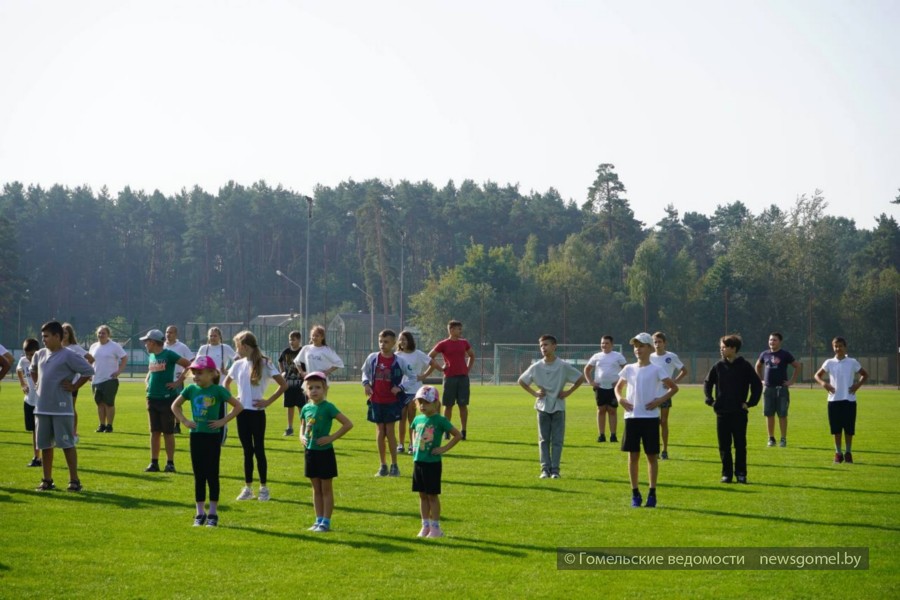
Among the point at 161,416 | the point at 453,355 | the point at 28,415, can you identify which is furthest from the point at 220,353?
the point at 161,416

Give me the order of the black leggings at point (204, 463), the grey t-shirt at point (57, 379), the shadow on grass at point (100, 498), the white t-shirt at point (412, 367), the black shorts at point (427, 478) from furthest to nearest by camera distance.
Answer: the white t-shirt at point (412, 367), the grey t-shirt at point (57, 379), the shadow on grass at point (100, 498), the black leggings at point (204, 463), the black shorts at point (427, 478)

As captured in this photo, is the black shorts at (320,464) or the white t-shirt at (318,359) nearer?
the black shorts at (320,464)

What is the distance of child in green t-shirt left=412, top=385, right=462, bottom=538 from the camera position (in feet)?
36.0

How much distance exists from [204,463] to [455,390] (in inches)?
363

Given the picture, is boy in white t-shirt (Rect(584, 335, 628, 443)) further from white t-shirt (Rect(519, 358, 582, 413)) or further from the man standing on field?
white t-shirt (Rect(519, 358, 582, 413))

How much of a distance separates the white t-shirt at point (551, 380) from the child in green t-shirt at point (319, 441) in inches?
208

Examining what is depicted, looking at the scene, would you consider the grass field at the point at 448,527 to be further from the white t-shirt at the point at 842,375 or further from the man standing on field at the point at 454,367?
the white t-shirt at the point at 842,375

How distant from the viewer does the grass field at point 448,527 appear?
913cm

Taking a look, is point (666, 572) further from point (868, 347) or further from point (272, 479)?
point (868, 347)

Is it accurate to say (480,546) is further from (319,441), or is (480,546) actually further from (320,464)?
(319,441)

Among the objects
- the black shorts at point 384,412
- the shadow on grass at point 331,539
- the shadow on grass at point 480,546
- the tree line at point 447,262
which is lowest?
the shadow on grass at point 480,546

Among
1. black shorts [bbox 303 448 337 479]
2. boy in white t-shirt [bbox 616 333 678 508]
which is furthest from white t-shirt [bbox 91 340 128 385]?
boy in white t-shirt [bbox 616 333 678 508]

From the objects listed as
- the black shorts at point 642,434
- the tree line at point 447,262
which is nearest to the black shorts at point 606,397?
the black shorts at point 642,434

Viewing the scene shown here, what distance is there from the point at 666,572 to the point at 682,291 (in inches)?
3473
